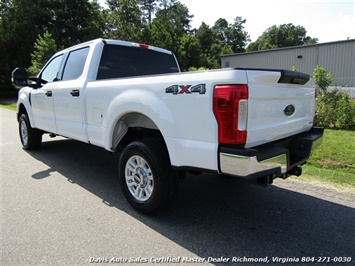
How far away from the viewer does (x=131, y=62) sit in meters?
4.50

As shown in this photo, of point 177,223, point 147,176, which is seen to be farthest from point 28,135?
point 177,223

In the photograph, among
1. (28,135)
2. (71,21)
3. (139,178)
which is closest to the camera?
(139,178)

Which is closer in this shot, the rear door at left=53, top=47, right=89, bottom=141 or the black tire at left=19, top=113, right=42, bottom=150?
the rear door at left=53, top=47, right=89, bottom=141

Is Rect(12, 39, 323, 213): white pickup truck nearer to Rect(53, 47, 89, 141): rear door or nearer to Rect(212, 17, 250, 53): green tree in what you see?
Rect(53, 47, 89, 141): rear door

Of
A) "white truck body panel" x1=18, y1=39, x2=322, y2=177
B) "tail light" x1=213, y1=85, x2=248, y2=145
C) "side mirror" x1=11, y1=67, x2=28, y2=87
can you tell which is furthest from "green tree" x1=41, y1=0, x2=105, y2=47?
"tail light" x1=213, y1=85, x2=248, y2=145

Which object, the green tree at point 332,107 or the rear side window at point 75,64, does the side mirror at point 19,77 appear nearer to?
the rear side window at point 75,64

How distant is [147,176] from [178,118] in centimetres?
90

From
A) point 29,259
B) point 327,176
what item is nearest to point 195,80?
point 29,259

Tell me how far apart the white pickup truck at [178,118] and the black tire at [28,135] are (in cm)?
188

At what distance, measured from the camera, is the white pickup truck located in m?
2.38

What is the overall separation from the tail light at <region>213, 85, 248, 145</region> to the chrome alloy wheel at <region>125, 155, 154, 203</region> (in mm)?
1103

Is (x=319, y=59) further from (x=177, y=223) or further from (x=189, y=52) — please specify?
(x=177, y=223)

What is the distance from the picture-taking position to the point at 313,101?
11.8 feet

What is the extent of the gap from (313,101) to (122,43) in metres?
2.93
